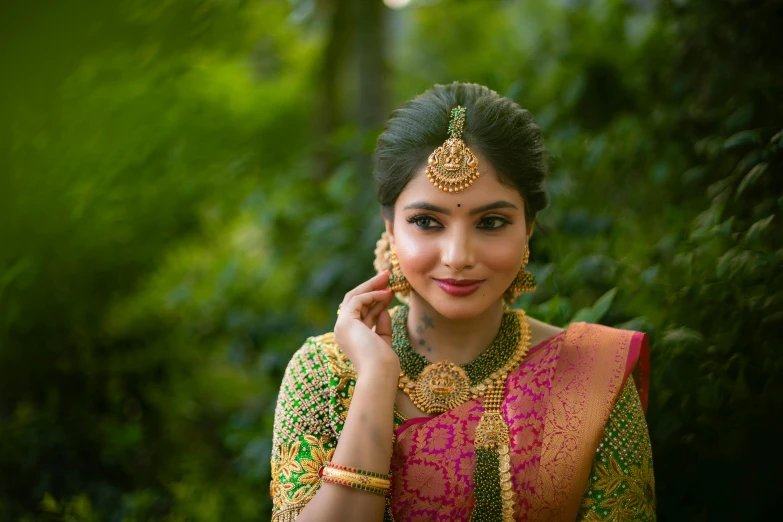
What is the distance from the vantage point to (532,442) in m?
2.02

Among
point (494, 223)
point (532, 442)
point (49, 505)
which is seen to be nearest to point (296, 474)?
point (532, 442)

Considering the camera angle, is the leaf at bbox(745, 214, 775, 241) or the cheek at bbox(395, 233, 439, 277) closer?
the cheek at bbox(395, 233, 439, 277)

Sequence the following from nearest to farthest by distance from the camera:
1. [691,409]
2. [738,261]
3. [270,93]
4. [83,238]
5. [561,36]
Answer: [738,261], [691,409], [83,238], [561,36], [270,93]

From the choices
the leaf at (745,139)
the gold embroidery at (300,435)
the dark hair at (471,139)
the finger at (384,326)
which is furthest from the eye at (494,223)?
the leaf at (745,139)

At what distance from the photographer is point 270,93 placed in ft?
34.5

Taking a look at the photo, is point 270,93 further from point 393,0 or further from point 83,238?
point 83,238

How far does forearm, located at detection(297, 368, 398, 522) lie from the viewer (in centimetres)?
184

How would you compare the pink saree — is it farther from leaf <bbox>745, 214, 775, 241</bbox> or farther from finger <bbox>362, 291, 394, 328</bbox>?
leaf <bbox>745, 214, 775, 241</bbox>

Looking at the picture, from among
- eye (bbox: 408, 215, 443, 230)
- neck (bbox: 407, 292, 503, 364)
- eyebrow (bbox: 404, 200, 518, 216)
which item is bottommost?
neck (bbox: 407, 292, 503, 364)

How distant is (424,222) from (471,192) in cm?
16

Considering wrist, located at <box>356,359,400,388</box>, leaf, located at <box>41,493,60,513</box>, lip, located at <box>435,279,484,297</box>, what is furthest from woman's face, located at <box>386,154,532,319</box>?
leaf, located at <box>41,493,60,513</box>

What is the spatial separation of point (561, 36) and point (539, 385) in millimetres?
3167

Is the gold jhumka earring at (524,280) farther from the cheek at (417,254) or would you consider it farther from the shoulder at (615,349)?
the cheek at (417,254)

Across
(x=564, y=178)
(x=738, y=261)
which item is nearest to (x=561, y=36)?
(x=564, y=178)
